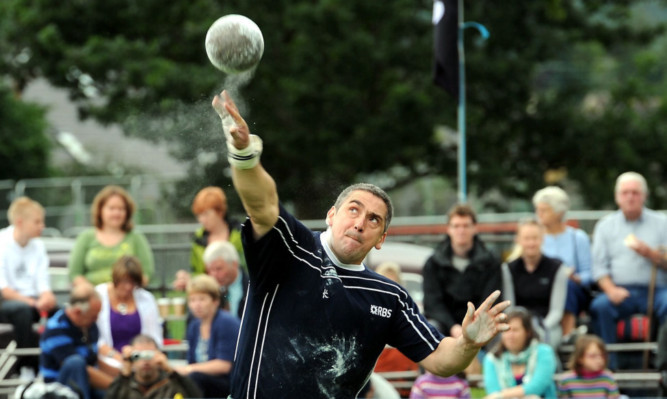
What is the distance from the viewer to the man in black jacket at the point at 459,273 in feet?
32.1

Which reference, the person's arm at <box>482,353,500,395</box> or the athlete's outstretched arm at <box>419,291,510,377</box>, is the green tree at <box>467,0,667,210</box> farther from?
the athlete's outstretched arm at <box>419,291,510,377</box>

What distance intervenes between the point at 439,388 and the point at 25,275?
4.06 meters

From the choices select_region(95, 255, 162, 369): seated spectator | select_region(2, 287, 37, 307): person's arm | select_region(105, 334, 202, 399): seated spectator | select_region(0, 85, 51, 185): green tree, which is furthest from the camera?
select_region(0, 85, 51, 185): green tree

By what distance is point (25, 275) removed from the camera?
10.6 metres

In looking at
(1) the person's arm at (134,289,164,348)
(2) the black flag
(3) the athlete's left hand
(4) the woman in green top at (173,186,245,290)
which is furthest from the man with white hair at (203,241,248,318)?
(3) the athlete's left hand

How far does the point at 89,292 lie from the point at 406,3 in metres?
11.7

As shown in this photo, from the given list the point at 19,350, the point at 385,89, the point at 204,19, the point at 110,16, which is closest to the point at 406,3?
the point at 385,89

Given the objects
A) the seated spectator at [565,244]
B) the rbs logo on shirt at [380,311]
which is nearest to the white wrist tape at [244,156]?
the rbs logo on shirt at [380,311]

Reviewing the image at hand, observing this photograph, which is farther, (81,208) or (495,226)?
(81,208)

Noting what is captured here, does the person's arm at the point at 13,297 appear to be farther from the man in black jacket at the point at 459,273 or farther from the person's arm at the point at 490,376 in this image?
the person's arm at the point at 490,376

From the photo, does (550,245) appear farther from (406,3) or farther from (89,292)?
(406,3)

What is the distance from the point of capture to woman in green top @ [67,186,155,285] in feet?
34.4

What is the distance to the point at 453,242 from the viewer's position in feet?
32.6

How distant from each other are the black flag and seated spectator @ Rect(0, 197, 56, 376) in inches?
177
